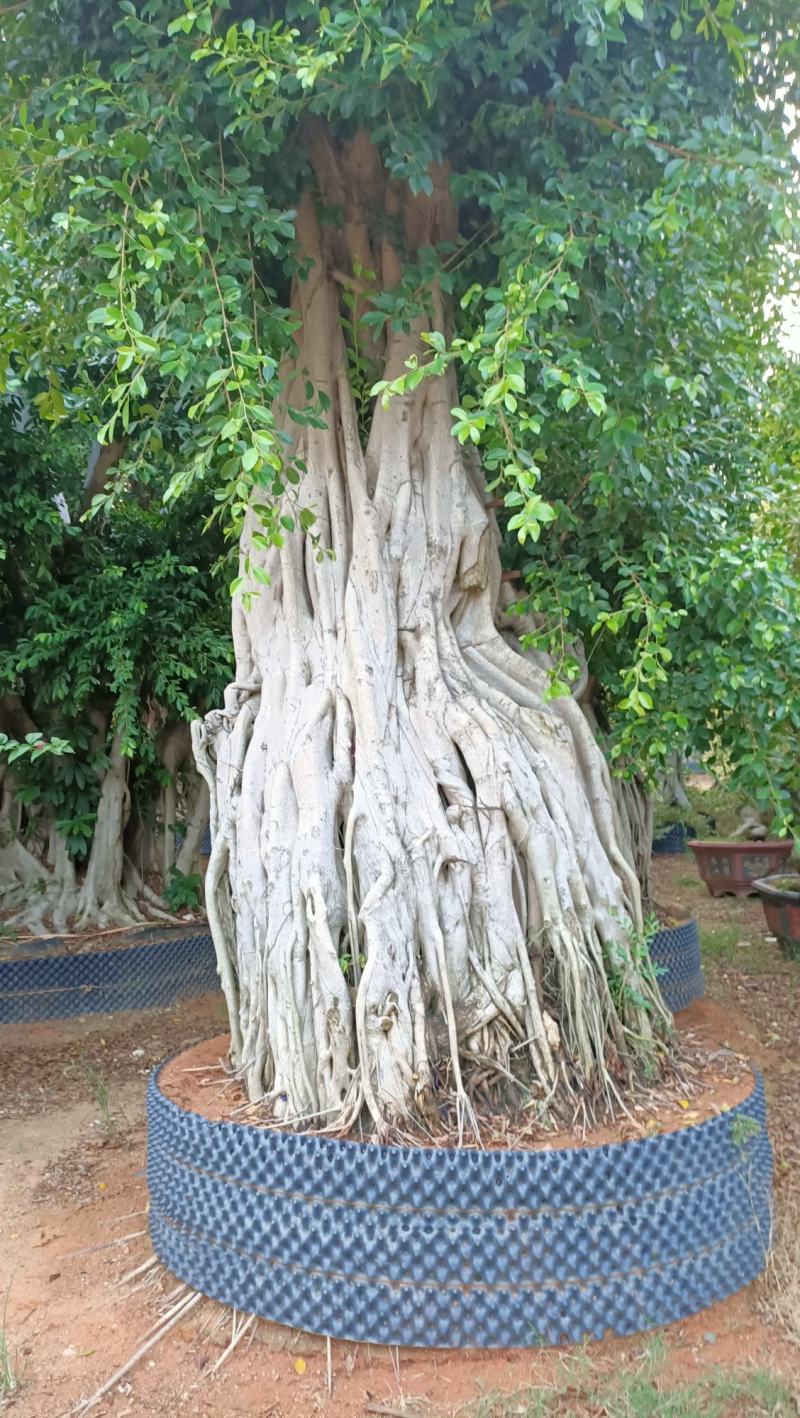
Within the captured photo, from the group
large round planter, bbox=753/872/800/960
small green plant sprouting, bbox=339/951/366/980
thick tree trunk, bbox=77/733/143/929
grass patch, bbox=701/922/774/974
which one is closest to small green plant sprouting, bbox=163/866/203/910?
thick tree trunk, bbox=77/733/143/929

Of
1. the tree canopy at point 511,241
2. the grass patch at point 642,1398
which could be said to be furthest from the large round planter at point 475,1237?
the tree canopy at point 511,241

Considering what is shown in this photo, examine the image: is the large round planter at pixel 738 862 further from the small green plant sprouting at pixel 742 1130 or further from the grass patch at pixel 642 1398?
the grass patch at pixel 642 1398

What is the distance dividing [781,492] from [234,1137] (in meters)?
3.99

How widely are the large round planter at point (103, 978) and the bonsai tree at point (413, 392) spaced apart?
10.2 feet

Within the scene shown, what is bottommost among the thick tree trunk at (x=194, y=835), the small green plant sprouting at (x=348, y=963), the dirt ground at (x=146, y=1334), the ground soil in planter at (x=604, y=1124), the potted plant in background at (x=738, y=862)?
the dirt ground at (x=146, y=1334)

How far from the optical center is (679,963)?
6402 millimetres

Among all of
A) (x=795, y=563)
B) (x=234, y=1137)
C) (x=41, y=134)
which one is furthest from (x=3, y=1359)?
(x=795, y=563)

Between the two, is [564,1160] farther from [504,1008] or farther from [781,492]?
[781,492]

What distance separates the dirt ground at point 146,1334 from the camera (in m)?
2.88

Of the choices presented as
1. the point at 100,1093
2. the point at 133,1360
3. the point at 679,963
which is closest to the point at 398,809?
the point at 133,1360

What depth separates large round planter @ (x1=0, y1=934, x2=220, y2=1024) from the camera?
22.9ft

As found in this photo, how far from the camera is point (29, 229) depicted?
14.9 feet

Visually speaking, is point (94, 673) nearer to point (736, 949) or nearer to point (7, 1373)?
point (736, 949)

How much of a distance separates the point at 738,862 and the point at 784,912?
8.68 feet
